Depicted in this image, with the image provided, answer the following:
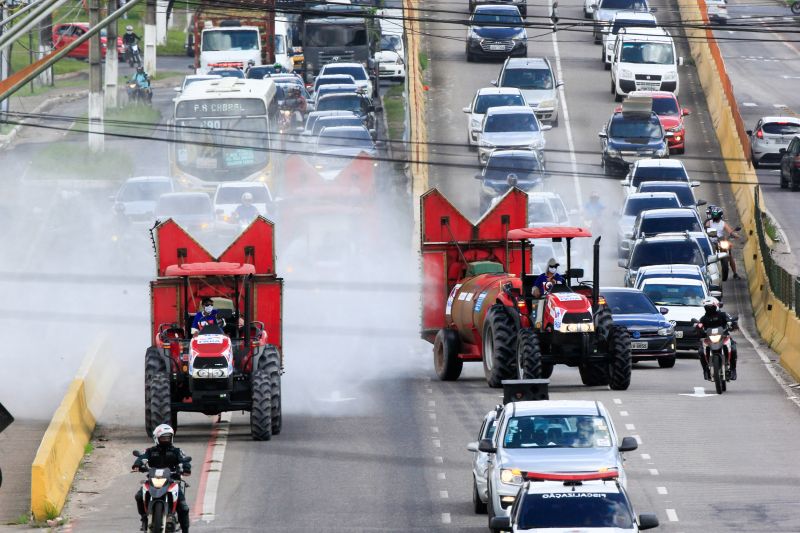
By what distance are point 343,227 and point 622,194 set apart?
10803 mm

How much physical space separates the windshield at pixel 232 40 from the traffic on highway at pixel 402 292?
12 centimetres

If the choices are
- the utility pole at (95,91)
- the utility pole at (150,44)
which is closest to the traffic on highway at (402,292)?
the utility pole at (95,91)

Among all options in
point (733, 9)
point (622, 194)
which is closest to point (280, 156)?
point (622, 194)

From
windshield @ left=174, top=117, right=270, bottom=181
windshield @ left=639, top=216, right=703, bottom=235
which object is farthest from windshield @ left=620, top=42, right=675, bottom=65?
windshield @ left=639, top=216, right=703, bottom=235

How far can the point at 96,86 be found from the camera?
187ft

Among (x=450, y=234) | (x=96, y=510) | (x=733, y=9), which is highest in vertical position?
(x=733, y=9)

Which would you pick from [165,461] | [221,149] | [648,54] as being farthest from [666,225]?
[165,461]

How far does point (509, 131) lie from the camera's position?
54.2 meters

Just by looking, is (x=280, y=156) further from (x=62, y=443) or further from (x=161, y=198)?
(x=62, y=443)

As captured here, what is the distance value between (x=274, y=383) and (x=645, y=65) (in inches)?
1514

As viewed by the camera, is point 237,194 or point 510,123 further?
point 510,123

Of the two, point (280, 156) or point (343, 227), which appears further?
point (280, 156)

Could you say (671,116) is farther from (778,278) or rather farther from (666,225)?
(778,278)

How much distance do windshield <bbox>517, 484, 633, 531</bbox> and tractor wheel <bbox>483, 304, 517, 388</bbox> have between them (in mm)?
11568
